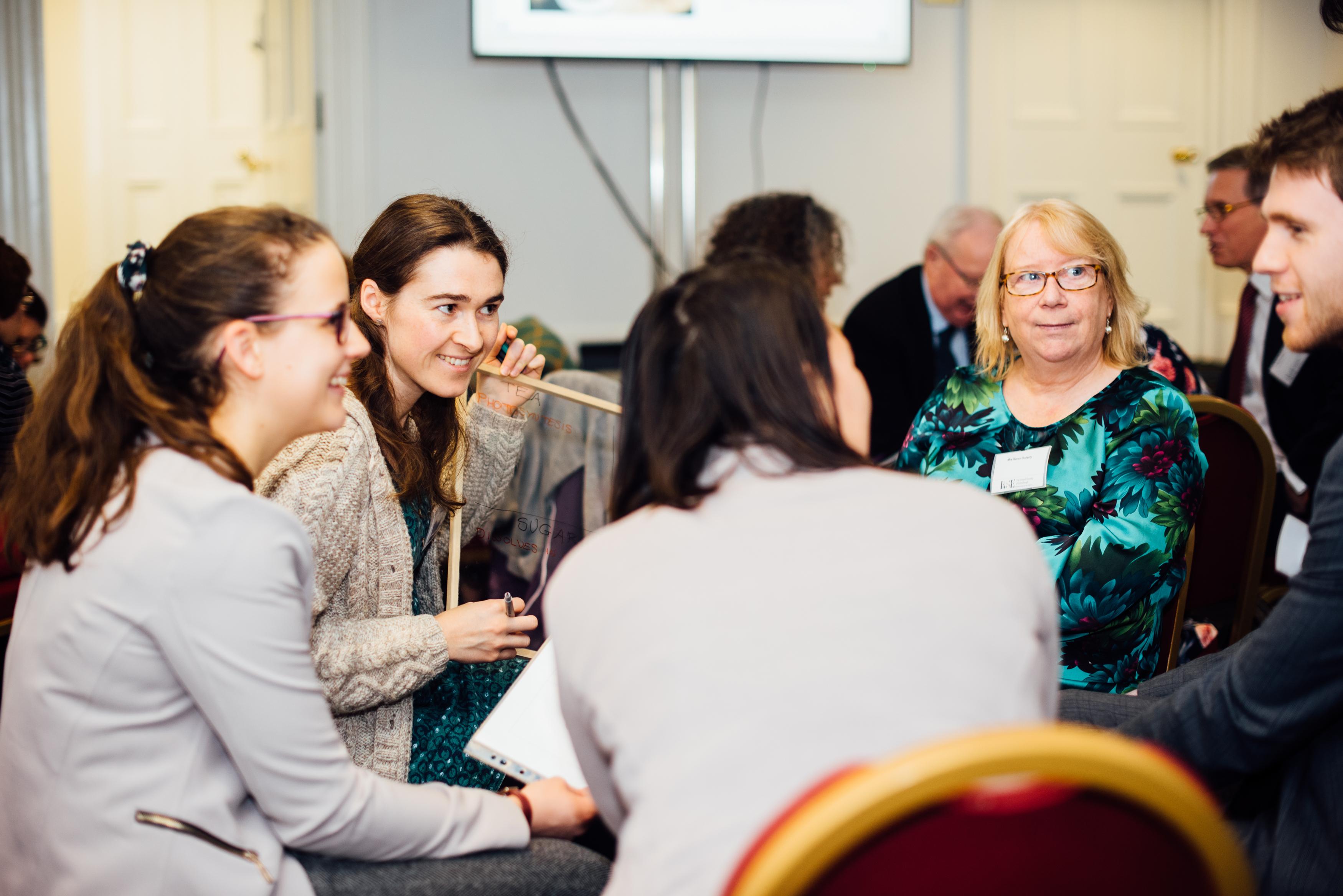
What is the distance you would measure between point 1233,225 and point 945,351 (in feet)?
3.23

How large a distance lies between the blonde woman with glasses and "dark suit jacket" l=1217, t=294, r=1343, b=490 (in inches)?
44.4

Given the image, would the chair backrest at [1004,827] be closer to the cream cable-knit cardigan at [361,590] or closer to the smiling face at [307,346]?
the smiling face at [307,346]

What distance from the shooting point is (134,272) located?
45.7 inches

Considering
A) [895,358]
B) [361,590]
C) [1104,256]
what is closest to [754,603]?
[361,590]

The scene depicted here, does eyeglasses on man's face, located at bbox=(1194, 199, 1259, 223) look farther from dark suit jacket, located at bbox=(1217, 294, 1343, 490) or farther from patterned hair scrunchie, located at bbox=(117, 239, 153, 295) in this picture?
patterned hair scrunchie, located at bbox=(117, 239, 153, 295)

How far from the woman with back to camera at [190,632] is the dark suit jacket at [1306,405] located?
7.97ft

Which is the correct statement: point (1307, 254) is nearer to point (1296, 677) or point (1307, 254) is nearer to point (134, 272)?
point (1296, 677)

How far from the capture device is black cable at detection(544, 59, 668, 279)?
4.04m

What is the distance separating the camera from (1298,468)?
2.83 m

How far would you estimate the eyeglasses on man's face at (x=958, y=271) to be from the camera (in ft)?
11.1

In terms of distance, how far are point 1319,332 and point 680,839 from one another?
37.5 inches

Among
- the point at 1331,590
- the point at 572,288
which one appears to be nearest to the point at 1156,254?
the point at 572,288

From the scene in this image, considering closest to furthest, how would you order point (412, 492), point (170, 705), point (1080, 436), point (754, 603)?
1. point (754, 603)
2. point (170, 705)
3. point (412, 492)
4. point (1080, 436)

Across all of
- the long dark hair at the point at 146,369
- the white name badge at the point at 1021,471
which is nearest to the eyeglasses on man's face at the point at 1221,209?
the white name badge at the point at 1021,471
